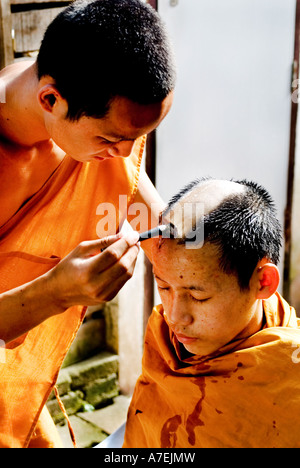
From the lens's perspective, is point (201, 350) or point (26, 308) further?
point (201, 350)

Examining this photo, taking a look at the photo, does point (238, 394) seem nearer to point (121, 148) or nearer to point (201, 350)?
point (201, 350)

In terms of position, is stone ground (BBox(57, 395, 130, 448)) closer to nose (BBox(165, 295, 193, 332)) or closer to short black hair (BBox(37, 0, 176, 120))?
nose (BBox(165, 295, 193, 332))

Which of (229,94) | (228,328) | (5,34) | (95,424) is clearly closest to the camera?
(228,328)

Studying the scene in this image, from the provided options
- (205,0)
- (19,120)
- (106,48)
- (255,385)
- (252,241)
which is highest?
(205,0)

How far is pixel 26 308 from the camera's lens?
1521 millimetres

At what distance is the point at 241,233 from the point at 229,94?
1.81m

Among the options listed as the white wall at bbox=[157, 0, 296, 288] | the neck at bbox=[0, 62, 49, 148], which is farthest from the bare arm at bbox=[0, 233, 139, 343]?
the white wall at bbox=[157, 0, 296, 288]

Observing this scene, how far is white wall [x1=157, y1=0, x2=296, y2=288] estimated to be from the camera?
9.75ft

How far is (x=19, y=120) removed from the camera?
5.59 ft

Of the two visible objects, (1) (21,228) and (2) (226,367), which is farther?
(1) (21,228)

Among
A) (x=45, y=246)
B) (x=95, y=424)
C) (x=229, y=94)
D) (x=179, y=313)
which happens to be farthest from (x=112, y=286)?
(x=95, y=424)
